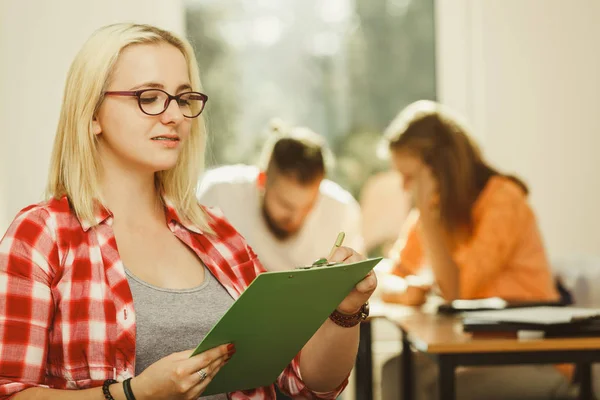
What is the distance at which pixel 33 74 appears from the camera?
411cm

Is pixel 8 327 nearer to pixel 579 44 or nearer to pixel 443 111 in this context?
pixel 443 111

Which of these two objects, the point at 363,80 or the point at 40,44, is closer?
the point at 40,44

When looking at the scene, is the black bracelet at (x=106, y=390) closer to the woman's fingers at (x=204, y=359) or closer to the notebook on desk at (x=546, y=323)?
the woman's fingers at (x=204, y=359)

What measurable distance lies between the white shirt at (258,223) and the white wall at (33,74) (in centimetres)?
104

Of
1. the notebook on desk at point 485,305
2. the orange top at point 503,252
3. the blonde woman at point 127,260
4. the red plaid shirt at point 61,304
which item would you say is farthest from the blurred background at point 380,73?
the red plaid shirt at point 61,304

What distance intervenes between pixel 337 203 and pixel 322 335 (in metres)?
2.24

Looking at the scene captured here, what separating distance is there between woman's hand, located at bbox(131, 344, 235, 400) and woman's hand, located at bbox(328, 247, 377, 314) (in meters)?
0.29

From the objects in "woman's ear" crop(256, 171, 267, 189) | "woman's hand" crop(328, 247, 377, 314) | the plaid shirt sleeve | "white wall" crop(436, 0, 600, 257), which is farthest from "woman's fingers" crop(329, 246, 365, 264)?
"white wall" crop(436, 0, 600, 257)

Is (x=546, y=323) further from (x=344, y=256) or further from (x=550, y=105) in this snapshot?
(x=550, y=105)

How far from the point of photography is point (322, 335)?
1.55 metres

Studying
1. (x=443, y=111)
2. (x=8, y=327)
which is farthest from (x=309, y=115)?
(x=8, y=327)

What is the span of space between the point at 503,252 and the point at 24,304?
2.19 meters

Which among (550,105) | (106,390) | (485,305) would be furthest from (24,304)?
(550,105)

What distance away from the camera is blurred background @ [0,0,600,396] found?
422 cm
